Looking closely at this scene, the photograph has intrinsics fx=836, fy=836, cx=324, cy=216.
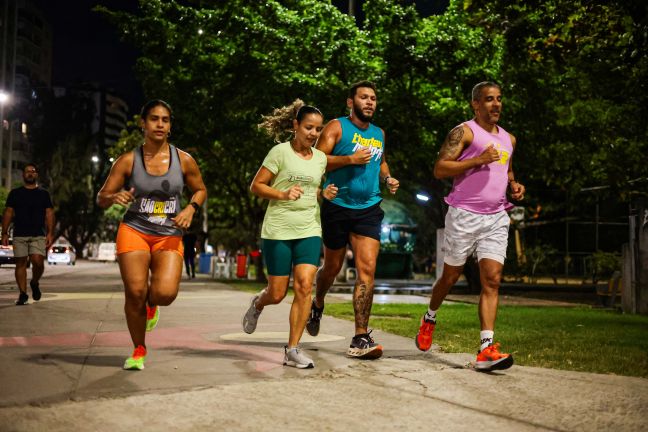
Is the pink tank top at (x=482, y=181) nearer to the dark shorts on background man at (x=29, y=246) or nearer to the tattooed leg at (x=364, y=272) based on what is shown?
the tattooed leg at (x=364, y=272)

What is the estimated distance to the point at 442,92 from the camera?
68.4 ft

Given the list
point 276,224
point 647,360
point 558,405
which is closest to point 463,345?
point 647,360

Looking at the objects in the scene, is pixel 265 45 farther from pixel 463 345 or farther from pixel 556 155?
pixel 463 345

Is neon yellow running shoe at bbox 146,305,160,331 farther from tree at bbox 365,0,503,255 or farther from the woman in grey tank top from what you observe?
tree at bbox 365,0,503,255

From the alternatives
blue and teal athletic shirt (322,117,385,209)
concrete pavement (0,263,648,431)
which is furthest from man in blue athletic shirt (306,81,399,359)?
concrete pavement (0,263,648,431)

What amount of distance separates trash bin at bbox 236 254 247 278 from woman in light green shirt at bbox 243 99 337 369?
79.8 feet

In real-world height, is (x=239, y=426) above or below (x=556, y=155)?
below

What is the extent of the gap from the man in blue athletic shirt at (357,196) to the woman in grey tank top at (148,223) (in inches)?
57.1

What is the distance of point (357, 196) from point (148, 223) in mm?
1900

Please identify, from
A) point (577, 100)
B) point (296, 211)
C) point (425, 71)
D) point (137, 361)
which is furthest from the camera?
point (425, 71)

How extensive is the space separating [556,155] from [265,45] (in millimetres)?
8114

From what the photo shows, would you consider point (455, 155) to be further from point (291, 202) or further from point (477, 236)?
point (291, 202)

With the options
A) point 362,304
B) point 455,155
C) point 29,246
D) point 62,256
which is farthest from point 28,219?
point 62,256

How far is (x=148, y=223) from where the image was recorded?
19.3 ft
